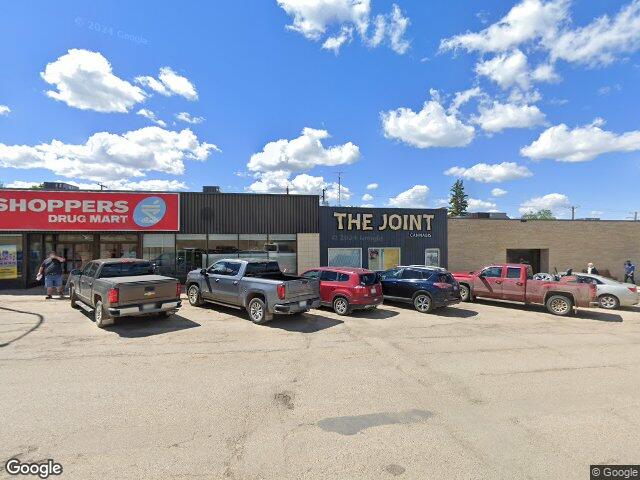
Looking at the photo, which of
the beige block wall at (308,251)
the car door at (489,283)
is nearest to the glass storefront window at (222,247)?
the beige block wall at (308,251)

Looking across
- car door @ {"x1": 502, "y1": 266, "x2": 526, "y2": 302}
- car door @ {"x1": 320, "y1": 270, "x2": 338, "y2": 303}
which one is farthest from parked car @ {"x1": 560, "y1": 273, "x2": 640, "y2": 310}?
car door @ {"x1": 320, "y1": 270, "x2": 338, "y2": 303}

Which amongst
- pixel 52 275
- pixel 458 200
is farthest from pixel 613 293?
pixel 458 200

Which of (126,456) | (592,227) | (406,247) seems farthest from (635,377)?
(592,227)

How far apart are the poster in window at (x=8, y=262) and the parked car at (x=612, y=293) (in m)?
24.2

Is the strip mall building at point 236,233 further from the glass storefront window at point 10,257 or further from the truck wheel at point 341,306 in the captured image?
the truck wheel at point 341,306

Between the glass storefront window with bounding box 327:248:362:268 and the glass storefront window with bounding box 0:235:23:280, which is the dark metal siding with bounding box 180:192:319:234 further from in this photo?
the glass storefront window with bounding box 0:235:23:280

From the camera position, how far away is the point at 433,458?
3850 mm

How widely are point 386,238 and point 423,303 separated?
27.5 feet

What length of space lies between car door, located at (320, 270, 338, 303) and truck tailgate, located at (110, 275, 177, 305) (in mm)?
4863

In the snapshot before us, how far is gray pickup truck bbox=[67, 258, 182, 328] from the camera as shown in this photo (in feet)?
30.0

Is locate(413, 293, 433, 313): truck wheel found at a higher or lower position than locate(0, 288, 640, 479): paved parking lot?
higher

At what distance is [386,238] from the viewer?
20.8 meters

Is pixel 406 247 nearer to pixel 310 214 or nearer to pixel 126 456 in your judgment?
pixel 310 214

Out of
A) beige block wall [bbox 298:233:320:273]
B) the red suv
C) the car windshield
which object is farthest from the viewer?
beige block wall [bbox 298:233:320:273]
